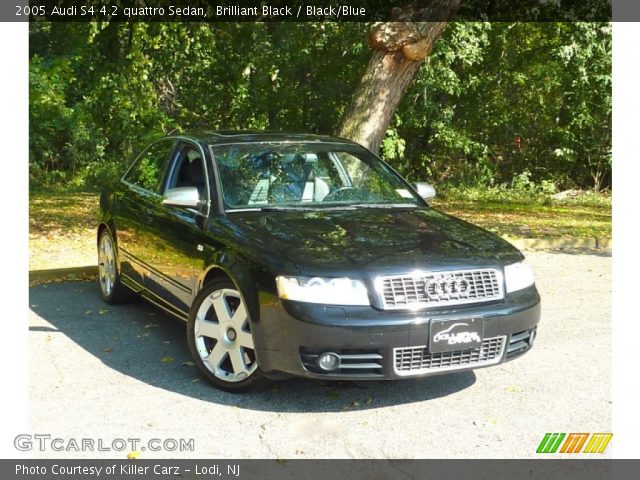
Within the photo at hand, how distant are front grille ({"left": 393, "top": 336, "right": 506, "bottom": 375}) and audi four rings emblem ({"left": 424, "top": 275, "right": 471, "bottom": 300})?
312 mm

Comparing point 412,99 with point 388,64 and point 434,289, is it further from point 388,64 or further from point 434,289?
point 434,289

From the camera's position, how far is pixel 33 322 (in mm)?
7348

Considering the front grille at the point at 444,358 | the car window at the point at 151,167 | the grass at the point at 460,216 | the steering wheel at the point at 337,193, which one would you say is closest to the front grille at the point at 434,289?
the front grille at the point at 444,358

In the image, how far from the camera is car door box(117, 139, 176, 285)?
6.88 metres

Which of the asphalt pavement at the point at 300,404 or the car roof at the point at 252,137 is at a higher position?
the car roof at the point at 252,137

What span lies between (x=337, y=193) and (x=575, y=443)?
2510 mm

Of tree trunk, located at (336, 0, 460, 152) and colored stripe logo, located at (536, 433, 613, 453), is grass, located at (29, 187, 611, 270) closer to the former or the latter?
tree trunk, located at (336, 0, 460, 152)

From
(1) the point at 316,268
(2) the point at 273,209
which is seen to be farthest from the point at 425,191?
(1) the point at 316,268

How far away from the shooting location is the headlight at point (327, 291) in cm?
484

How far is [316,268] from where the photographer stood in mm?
4895

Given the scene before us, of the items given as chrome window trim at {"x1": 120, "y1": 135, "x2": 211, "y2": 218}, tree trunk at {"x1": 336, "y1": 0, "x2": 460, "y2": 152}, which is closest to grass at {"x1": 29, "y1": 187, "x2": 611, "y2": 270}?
chrome window trim at {"x1": 120, "y1": 135, "x2": 211, "y2": 218}

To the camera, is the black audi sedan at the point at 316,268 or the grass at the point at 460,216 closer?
the black audi sedan at the point at 316,268

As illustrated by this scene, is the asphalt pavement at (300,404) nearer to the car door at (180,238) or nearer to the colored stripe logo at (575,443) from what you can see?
the colored stripe logo at (575,443)
